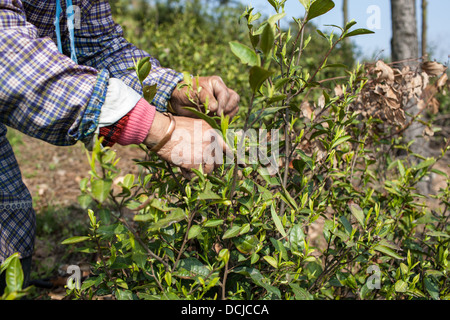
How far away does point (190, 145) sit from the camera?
1361 millimetres

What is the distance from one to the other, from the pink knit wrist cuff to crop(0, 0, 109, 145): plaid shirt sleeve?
112 mm

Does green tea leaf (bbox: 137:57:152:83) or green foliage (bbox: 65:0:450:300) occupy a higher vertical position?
green tea leaf (bbox: 137:57:152:83)

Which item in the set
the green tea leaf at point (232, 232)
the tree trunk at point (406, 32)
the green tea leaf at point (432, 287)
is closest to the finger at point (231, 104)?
the green tea leaf at point (232, 232)

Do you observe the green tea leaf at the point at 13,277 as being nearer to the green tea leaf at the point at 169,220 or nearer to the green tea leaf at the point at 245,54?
the green tea leaf at the point at 169,220

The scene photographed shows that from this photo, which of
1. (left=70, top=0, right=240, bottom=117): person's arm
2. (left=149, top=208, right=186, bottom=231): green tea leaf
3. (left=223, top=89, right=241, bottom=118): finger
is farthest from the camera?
(left=70, top=0, right=240, bottom=117): person's arm

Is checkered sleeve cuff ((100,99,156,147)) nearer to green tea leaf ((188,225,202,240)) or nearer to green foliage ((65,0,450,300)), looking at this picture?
green foliage ((65,0,450,300))

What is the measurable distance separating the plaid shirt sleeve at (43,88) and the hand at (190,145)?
0.22m

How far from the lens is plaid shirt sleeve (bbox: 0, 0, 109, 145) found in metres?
1.31

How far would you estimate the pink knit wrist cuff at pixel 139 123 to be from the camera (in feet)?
4.49

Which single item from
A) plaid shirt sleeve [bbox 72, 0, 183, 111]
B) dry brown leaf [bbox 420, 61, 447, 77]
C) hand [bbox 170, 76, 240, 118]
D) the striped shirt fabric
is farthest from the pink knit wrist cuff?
dry brown leaf [bbox 420, 61, 447, 77]

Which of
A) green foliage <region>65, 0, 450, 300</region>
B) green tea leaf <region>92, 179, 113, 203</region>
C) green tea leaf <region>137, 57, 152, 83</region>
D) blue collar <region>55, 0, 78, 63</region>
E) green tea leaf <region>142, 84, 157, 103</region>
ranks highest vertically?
blue collar <region>55, 0, 78, 63</region>

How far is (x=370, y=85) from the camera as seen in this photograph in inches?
77.8

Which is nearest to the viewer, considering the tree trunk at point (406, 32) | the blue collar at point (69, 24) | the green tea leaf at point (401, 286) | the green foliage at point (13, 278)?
the green foliage at point (13, 278)
